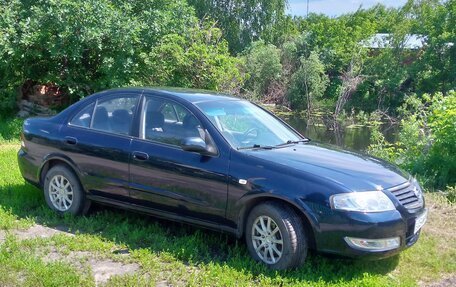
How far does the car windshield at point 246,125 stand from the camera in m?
5.50

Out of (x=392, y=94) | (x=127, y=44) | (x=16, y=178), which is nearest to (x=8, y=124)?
(x=127, y=44)

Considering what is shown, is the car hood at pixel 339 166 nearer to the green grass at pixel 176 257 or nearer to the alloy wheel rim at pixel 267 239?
the alloy wheel rim at pixel 267 239

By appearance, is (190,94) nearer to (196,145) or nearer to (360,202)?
(196,145)

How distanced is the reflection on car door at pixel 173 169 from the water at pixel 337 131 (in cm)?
2031

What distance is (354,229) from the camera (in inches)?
179

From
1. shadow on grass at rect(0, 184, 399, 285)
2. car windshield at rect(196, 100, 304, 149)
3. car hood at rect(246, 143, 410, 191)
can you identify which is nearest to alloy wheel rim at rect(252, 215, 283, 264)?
shadow on grass at rect(0, 184, 399, 285)

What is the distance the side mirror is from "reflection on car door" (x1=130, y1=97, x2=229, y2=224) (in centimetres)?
7

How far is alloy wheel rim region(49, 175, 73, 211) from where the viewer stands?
21.0ft

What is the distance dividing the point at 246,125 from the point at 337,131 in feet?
87.5

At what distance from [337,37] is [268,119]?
1495 inches

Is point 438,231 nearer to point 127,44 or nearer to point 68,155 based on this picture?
point 68,155

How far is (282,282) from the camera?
181 inches

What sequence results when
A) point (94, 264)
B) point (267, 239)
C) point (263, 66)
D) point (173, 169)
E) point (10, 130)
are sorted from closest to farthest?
point (267, 239) < point (94, 264) < point (173, 169) < point (10, 130) < point (263, 66)

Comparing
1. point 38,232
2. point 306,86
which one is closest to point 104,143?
point 38,232
